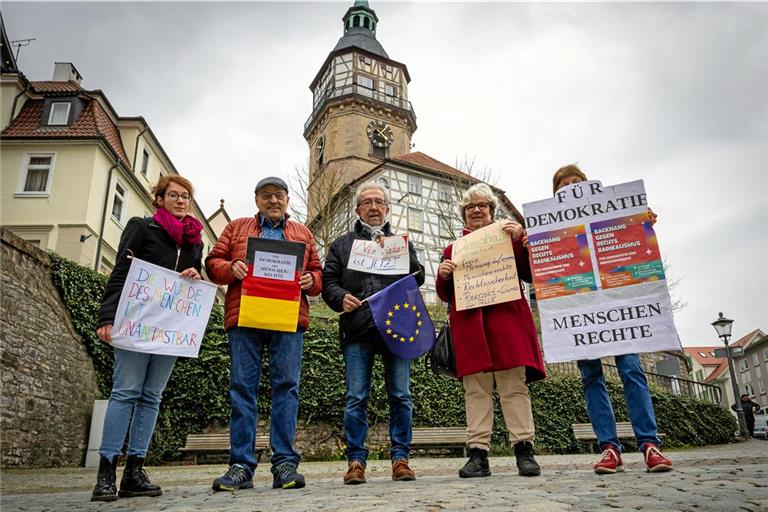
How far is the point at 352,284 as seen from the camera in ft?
13.8

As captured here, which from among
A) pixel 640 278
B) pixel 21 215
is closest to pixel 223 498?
pixel 640 278

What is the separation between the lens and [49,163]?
19.7m

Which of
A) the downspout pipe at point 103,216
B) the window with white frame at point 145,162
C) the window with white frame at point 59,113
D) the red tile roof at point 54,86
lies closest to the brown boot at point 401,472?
the downspout pipe at point 103,216

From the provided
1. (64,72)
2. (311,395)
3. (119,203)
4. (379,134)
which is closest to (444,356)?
(311,395)

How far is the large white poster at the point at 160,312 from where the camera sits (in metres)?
3.66

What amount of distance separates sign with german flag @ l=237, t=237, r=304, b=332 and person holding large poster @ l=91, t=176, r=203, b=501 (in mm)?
478

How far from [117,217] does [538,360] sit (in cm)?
2054

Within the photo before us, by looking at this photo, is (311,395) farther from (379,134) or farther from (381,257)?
(379,134)

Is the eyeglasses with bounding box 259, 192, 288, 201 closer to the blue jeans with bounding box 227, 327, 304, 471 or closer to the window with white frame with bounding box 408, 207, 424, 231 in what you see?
the blue jeans with bounding box 227, 327, 304, 471

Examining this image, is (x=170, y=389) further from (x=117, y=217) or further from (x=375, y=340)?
(x=117, y=217)

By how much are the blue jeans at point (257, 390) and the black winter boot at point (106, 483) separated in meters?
0.68

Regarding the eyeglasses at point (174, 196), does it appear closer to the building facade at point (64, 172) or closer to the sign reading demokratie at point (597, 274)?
the sign reading demokratie at point (597, 274)

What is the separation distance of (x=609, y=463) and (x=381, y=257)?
2.10 m

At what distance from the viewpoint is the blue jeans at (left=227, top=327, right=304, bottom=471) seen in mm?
3641
